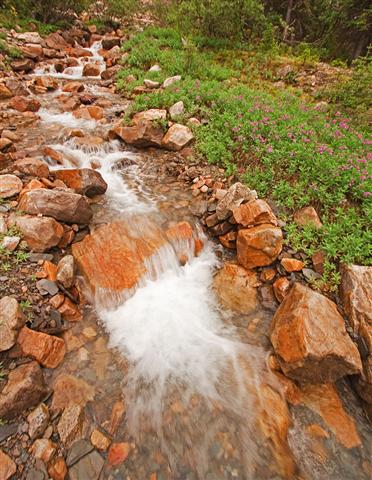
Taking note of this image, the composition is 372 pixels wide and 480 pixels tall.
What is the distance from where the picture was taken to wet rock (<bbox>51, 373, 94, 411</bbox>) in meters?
2.70

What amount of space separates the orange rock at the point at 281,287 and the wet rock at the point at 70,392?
2.71 m

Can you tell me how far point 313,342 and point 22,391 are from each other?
301 cm

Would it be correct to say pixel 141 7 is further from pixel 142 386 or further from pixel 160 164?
pixel 142 386

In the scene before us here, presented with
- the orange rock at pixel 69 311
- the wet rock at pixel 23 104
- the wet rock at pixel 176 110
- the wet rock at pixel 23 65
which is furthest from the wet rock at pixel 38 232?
the wet rock at pixel 23 65

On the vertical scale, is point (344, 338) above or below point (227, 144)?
below

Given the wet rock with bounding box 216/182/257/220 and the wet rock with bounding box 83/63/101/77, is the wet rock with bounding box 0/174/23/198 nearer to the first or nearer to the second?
the wet rock with bounding box 216/182/257/220

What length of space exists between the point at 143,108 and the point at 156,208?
3.82 meters

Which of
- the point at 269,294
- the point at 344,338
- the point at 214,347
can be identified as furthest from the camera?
the point at 269,294

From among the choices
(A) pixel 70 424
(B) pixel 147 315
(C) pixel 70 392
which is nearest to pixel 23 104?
(B) pixel 147 315

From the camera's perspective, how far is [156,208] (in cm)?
503

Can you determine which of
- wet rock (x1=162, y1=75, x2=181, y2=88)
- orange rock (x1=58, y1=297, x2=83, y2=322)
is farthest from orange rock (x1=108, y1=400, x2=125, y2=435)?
wet rock (x1=162, y1=75, x2=181, y2=88)

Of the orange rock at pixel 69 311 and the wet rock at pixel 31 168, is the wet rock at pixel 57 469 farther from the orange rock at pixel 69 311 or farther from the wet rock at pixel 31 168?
the wet rock at pixel 31 168

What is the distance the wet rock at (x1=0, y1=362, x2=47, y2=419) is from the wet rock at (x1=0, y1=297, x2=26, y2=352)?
285 mm

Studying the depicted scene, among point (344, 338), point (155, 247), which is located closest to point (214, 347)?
point (344, 338)
